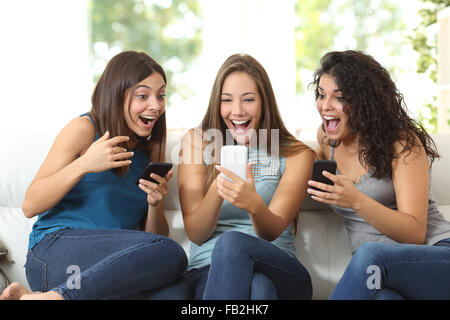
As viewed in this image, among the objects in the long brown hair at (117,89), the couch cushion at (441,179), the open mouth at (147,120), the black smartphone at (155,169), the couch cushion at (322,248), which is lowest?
the couch cushion at (322,248)

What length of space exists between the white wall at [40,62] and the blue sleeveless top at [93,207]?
97.0 inches

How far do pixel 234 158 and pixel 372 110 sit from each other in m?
0.50

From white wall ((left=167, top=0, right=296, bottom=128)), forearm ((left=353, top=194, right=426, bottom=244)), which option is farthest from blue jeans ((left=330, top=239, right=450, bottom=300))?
white wall ((left=167, top=0, right=296, bottom=128))

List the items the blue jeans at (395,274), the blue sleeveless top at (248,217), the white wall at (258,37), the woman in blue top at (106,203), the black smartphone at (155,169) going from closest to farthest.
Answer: the blue jeans at (395,274)
the woman in blue top at (106,203)
the black smartphone at (155,169)
the blue sleeveless top at (248,217)
the white wall at (258,37)

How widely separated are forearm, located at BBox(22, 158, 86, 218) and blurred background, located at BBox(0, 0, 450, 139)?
8.11 ft

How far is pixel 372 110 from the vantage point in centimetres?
149

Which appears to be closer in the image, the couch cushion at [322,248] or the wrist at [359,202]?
the wrist at [359,202]

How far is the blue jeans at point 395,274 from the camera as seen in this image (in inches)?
44.4

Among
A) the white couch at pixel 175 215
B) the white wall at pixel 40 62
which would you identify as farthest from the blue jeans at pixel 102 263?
the white wall at pixel 40 62

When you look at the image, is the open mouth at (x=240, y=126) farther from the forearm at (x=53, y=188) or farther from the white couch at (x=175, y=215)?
the forearm at (x=53, y=188)

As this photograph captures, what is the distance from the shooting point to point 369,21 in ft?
13.5

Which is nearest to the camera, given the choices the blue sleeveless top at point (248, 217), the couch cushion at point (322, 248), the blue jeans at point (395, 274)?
the blue jeans at point (395, 274)

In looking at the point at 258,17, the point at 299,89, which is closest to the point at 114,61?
the point at 258,17
